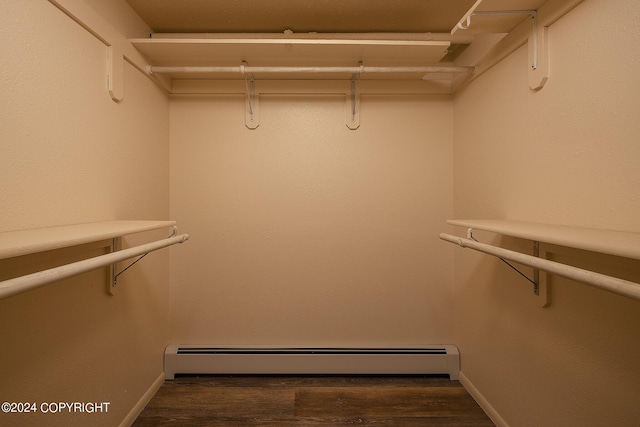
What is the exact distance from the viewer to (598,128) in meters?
1.05

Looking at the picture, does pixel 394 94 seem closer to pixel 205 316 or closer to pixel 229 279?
pixel 229 279

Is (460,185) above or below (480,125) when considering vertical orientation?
below

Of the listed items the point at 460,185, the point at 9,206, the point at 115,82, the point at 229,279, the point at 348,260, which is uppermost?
the point at 115,82

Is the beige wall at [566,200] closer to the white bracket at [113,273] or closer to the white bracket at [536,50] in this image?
the white bracket at [536,50]

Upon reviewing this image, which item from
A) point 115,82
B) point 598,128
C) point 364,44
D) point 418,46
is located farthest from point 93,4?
point 598,128

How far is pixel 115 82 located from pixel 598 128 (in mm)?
2046

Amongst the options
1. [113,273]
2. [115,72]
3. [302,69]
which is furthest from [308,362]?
[115,72]

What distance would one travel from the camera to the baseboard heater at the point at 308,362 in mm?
2053

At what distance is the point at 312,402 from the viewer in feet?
5.95

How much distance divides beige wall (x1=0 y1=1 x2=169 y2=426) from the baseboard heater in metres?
0.29

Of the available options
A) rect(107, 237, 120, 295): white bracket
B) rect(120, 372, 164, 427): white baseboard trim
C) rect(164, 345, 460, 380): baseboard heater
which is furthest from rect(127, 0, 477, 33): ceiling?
rect(120, 372, 164, 427): white baseboard trim

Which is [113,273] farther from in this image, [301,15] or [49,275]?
[301,15]

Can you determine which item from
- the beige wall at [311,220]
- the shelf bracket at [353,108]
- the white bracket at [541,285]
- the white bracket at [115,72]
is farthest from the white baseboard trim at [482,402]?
the white bracket at [115,72]

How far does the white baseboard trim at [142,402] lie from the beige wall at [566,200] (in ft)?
6.45
